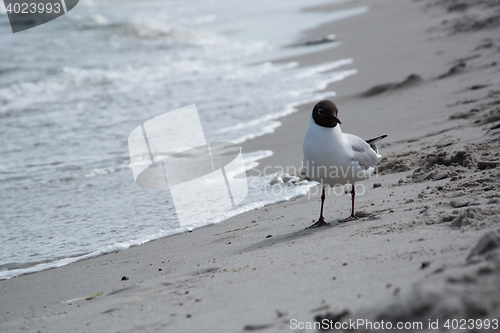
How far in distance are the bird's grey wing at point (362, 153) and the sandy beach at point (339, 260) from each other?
1.11 ft

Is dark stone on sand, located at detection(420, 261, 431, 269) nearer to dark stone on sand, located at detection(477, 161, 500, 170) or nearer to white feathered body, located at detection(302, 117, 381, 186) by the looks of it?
white feathered body, located at detection(302, 117, 381, 186)

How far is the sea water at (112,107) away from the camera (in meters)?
4.36

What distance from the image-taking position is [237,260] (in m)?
2.93

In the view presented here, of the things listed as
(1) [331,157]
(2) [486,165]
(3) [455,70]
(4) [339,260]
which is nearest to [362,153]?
(1) [331,157]

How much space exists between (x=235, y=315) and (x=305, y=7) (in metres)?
25.0

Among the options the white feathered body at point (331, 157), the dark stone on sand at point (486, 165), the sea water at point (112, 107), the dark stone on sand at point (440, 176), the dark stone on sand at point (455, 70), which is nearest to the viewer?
the white feathered body at point (331, 157)

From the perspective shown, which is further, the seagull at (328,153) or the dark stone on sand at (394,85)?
the dark stone on sand at (394,85)

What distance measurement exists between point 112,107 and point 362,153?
741cm

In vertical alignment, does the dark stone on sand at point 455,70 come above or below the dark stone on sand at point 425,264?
below

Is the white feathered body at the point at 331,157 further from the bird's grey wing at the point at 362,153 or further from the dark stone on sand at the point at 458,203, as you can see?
the dark stone on sand at the point at 458,203

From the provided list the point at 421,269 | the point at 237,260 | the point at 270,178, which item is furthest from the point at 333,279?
the point at 270,178

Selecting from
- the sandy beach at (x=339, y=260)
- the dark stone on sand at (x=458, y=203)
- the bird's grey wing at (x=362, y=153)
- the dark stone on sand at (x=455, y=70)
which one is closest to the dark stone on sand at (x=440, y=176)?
the sandy beach at (x=339, y=260)

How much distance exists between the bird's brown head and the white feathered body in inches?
1.3

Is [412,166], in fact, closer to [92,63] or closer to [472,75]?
[472,75]
